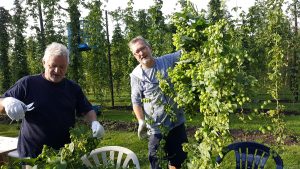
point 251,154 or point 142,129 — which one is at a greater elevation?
point 142,129

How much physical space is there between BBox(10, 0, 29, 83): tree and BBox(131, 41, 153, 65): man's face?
6.81 meters

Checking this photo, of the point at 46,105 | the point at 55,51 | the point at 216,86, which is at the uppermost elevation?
the point at 55,51

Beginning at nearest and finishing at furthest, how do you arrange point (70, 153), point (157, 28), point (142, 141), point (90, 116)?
point (70, 153) < point (90, 116) < point (142, 141) < point (157, 28)

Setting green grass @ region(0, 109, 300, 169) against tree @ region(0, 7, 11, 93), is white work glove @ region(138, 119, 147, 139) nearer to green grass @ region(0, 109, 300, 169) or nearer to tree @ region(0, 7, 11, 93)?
green grass @ region(0, 109, 300, 169)

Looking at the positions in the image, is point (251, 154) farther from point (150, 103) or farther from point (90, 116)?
point (90, 116)

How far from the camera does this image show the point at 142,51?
2842mm

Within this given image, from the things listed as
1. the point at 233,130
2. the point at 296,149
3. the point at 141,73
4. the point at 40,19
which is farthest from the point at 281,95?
the point at 141,73

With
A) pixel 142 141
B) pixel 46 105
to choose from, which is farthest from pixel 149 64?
pixel 142 141

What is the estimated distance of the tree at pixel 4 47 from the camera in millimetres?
9133

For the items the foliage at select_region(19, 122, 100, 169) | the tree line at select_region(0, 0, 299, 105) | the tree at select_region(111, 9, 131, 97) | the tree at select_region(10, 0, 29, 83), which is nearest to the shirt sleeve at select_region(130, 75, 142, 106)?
the foliage at select_region(19, 122, 100, 169)

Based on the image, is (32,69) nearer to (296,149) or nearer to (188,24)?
(296,149)

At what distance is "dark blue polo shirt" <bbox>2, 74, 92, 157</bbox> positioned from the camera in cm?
254

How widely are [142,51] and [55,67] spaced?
0.75 m

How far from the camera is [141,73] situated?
9.63 feet
